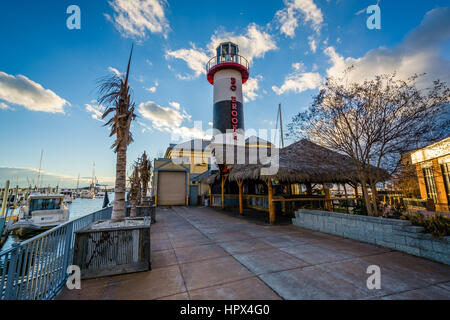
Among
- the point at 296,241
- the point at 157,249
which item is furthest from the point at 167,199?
the point at 296,241

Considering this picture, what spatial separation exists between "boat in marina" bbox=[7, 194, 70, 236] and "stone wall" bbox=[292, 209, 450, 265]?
18522mm

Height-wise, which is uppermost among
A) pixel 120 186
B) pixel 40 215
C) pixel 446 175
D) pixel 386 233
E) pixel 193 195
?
pixel 446 175

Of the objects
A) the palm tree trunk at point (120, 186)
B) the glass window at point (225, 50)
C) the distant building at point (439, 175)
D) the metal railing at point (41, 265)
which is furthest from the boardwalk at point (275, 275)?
the glass window at point (225, 50)

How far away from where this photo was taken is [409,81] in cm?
530

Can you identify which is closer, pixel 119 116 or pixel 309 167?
pixel 119 116

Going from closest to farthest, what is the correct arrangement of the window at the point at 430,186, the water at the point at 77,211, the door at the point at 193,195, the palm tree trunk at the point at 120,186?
the palm tree trunk at the point at 120,186
the window at the point at 430,186
the water at the point at 77,211
the door at the point at 193,195

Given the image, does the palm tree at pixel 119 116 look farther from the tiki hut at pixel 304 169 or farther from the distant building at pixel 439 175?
the distant building at pixel 439 175

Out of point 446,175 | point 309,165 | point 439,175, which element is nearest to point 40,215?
point 309,165

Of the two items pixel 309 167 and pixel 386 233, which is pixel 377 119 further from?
pixel 309 167

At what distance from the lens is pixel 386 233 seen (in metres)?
5.02

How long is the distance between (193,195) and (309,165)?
14.5 m

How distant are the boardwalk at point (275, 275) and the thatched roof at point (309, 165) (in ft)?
9.84

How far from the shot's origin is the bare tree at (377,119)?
5.08 meters
